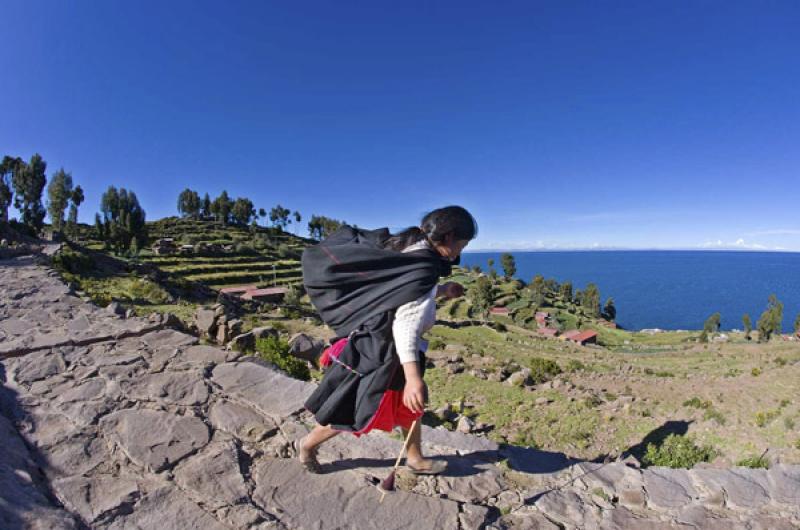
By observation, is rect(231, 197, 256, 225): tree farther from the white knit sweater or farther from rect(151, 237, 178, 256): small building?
the white knit sweater

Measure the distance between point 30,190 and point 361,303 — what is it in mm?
70732

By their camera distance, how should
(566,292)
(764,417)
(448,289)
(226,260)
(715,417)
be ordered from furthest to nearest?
(566,292) → (226,260) → (715,417) → (764,417) → (448,289)

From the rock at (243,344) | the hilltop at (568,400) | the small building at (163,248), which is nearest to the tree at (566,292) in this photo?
the hilltop at (568,400)

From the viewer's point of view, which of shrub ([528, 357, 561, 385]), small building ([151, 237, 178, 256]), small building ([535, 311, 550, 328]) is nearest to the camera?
shrub ([528, 357, 561, 385])

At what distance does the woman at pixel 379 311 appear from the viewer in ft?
6.86

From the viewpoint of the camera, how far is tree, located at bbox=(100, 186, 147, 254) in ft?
173

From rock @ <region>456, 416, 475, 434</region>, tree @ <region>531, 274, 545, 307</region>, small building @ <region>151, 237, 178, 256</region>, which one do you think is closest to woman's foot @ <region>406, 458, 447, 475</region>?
rock @ <region>456, 416, 475, 434</region>

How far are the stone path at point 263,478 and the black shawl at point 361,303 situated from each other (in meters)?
0.61

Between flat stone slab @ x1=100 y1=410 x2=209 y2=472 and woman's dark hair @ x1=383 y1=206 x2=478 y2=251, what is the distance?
2.17 m

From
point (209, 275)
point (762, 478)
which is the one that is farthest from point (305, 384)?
point (209, 275)

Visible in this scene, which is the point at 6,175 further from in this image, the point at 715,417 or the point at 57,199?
the point at 715,417

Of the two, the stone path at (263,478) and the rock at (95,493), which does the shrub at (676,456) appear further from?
the rock at (95,493)

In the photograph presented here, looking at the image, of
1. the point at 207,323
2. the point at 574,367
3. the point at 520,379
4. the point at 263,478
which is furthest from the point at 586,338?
the point at 263,478

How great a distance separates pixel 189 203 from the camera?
10156cm
